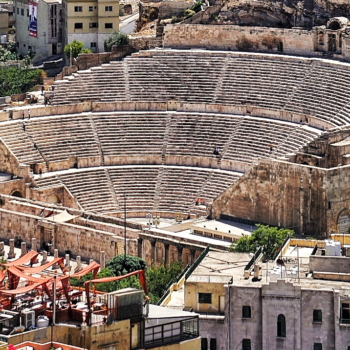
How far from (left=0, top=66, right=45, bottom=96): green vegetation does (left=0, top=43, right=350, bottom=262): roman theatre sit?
9.95m

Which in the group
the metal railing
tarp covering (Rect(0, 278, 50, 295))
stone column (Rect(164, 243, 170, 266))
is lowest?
stone column (Rect(164, 243, 170, 266))

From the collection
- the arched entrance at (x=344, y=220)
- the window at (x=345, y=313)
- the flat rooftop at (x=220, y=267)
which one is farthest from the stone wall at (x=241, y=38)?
the window at (x=345, y=313)

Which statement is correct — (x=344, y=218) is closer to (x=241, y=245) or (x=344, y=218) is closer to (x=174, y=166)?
(x=241, y=245)

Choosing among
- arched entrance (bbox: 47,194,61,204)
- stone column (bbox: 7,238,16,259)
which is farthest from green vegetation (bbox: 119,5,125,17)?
stone column (bbox: 7,238,16,259)

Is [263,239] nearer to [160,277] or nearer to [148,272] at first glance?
[148,272]

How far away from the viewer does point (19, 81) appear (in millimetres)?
109938

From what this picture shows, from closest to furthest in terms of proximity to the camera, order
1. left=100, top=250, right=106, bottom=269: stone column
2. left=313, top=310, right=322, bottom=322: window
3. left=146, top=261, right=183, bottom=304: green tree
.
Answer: left=313, top=310, right=322, bottom=322: window
left=146, top=261, right=183, bottom=304: green tree
left=100, top=250, right=106, bottom=269: stone column

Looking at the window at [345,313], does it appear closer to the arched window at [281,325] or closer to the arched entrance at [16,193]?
the arched window at [281,325]

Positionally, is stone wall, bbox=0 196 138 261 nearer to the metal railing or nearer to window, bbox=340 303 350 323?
window, bbox=340 303 350 323

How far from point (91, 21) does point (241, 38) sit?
12.8 m

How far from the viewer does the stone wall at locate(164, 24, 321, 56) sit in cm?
10025

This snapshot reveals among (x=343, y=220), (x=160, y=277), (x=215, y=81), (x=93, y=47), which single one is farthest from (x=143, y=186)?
(x=93, y=47)

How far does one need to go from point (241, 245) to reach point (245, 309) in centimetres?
1978

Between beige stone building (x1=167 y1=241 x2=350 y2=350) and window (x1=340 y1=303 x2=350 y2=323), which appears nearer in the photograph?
window (x1=340 y1=303 x2=350 y2=323)
